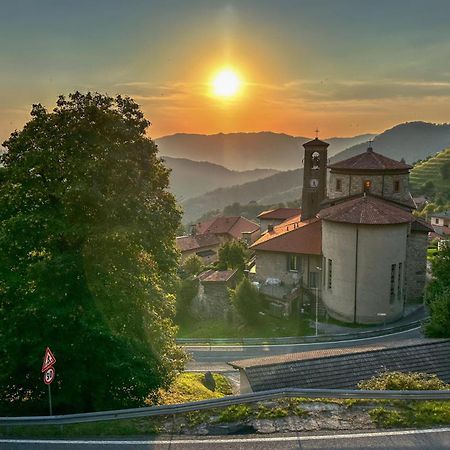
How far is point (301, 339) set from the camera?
38.6 meters

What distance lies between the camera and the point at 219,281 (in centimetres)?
4762

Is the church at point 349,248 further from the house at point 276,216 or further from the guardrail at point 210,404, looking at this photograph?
the guardrail at point 210,404

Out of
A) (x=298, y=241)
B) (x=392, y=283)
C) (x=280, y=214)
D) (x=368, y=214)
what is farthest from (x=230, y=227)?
(x=368, y=214)

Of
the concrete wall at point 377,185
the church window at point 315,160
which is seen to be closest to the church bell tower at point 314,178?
the church window at point 315,160

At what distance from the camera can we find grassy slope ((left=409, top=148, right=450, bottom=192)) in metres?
126

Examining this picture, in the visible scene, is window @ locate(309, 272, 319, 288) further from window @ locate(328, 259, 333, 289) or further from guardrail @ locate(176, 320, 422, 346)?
guardrail @ locate(176, 320, 422, 346)

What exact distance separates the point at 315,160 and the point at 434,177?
86.7 m

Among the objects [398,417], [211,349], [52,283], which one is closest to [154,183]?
[52,283]

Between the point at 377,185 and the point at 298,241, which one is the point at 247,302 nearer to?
the point at 298,241

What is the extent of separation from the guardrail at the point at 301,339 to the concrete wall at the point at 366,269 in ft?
5.64

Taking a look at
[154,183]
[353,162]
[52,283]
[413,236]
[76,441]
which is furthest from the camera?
[353,162]

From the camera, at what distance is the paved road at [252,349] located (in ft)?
118

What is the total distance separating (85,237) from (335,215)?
90.0ft

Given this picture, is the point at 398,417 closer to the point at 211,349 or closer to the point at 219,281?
the point at 211,349
